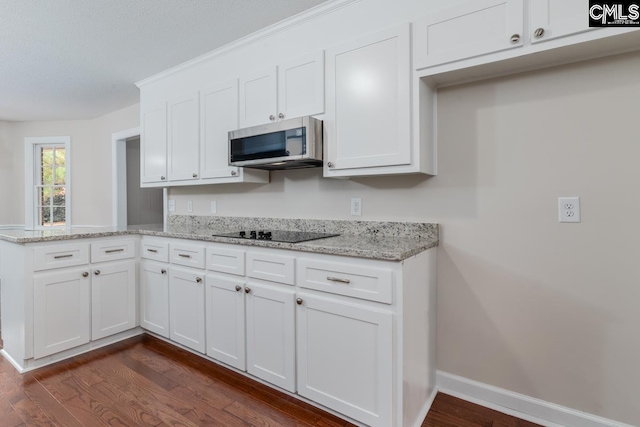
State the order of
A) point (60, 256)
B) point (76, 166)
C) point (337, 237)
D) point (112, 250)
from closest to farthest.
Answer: point (337, 237), point (60, 256), point (112, 250), point (76, 166)

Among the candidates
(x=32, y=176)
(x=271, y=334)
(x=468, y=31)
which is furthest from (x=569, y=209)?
(x=32, y=176)

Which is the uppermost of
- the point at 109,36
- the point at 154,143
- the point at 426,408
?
the point at 109,36

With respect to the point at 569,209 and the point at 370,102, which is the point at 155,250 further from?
the point at 569,209

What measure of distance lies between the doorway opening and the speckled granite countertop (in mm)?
1447

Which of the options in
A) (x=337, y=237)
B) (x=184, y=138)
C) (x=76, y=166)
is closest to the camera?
(x=337, y=237)

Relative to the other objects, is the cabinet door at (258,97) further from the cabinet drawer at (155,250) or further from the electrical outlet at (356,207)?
the cabinet drawer at (155,250)

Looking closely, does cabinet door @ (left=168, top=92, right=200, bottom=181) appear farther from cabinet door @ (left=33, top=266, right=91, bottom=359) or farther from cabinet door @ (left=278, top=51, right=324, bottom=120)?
cabinet door @ (left=33, top=266, right=91, bottom=359)

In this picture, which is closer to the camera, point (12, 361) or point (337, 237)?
point (337, 237)

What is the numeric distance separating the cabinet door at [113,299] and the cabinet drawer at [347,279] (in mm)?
1742

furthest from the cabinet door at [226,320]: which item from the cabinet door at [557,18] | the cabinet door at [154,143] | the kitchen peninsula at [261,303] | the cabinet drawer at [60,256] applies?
the cabinet door at [557,18]

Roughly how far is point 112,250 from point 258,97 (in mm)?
1667

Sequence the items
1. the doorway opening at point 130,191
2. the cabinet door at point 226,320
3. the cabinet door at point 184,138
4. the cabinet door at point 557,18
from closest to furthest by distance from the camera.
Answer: the cabinet door at point 557,18
the cabinet door at point 226,320
the cabinet door at point 184,138
the doorway opening at point 130,191

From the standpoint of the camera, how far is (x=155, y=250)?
2.69m

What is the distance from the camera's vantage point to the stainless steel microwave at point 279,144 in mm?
2047
